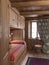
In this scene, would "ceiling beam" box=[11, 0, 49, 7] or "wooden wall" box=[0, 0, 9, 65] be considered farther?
"ceiling beam" box=[11, 0, 49, 7]

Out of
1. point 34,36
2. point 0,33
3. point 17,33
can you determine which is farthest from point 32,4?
point 34,36

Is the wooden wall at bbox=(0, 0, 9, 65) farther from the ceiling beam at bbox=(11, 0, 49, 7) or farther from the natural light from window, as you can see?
the natural light from window

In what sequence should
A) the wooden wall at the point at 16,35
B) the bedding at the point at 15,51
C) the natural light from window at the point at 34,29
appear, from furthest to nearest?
1. the natural light from window at the point at 34,29
2. the wooden wall at the point at 16,35
3. the bedding at the point at 15,51

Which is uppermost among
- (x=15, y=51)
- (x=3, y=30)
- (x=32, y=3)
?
(x=32, y=3)

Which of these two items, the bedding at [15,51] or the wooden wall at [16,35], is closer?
the bedding at [15,51]

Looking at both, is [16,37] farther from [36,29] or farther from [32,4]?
[32,4]

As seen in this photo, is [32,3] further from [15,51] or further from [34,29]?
[34,29]

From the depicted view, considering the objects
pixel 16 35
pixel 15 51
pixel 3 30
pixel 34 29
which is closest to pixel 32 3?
pixel 15 51

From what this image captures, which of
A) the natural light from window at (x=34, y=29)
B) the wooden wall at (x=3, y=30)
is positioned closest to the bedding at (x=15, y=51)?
the wooden wall at (x=3, y=30)

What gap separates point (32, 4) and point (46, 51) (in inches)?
173

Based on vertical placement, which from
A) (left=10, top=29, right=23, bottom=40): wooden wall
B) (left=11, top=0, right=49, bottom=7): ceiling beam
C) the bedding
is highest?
(left=11, top=0, right=49, bottom=7): ceiling beam

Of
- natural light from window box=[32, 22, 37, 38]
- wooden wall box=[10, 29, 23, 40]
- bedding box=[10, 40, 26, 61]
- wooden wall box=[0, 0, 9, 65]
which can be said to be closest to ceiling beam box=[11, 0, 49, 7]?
bedding box=[10, 40, 26, 61]

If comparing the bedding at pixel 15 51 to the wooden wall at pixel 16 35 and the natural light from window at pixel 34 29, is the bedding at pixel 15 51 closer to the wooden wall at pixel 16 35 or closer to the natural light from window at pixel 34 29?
the wooden wall at pixel 16 35

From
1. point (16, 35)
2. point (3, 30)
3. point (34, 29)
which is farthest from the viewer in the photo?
point (34, 29)
